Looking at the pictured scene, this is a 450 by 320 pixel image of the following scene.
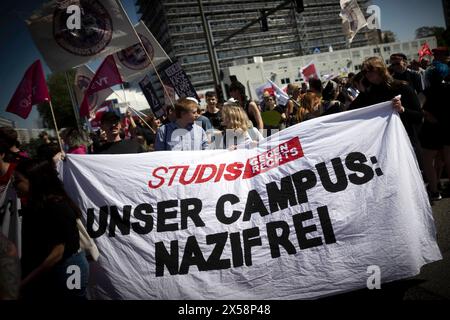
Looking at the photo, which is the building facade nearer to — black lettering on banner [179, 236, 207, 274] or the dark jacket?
the dark jacket

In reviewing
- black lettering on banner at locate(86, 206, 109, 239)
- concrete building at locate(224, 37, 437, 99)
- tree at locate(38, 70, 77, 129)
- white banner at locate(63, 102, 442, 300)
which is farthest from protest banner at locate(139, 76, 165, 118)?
concrete building at locate(224, 37, 437, 99)

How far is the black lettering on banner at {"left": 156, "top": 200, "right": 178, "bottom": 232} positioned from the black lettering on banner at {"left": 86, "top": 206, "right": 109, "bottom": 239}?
1.47ft

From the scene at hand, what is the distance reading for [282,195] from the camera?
2760 mm

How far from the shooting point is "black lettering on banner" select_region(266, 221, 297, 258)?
2.56 meters

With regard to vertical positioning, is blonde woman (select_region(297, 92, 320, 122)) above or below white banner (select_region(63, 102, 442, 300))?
above

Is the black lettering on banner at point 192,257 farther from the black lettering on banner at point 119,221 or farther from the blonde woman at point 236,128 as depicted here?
the blonde woman at point 236,128

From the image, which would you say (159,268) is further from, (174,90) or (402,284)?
(174,90)

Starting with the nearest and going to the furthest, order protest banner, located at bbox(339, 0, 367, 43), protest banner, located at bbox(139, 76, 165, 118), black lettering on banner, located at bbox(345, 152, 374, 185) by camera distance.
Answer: black lettering on banner, located at bbox(345, 152, 374, 185) < protest banner, located at bbox(139, 76, 165, 118) < protest banner, located at bbox(339, 0, 367, 43)

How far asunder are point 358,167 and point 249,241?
1.06m

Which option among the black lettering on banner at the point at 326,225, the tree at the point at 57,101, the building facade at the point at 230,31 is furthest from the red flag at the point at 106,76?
the building facade at the point at 230,31

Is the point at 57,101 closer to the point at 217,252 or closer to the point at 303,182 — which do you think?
the point at 217,252

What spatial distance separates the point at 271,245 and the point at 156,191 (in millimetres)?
1065
